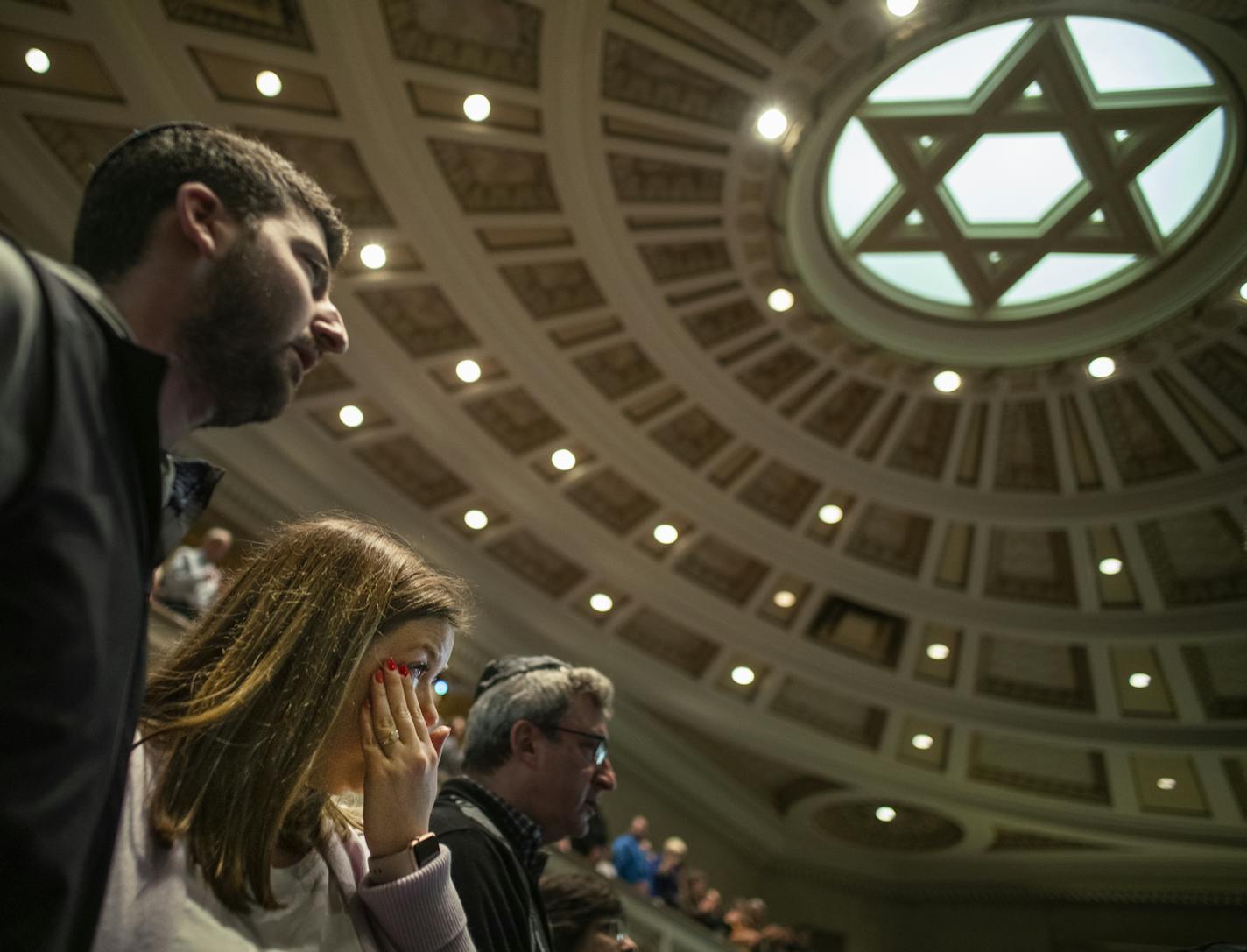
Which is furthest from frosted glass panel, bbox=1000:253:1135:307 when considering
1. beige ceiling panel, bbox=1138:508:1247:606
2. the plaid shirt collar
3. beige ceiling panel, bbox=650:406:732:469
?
the plaid shirt collar

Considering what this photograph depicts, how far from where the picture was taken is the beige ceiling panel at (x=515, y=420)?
1104 centimetres

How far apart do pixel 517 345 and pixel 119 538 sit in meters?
9.53

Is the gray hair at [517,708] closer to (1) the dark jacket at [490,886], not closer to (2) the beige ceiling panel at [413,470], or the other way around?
(1) the dark jacket at [490,886]

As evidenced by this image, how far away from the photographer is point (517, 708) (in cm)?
312

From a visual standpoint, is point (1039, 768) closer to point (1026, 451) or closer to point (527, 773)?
point (1026, 451)

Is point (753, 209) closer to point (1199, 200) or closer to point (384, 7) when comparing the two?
point (384, 7)

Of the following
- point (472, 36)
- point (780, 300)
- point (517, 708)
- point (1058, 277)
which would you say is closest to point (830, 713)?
point (780, 300)

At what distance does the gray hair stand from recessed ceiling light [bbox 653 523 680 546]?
9194 millimetres

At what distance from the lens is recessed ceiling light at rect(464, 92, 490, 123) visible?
8.16 metres

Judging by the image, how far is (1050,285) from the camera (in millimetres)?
11180

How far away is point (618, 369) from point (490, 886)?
9.08 metres

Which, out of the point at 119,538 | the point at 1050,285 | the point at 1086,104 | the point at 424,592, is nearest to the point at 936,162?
the point at 1086,104

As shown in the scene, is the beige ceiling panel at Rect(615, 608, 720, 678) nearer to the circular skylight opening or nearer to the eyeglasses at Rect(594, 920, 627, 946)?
the circular skylight opening

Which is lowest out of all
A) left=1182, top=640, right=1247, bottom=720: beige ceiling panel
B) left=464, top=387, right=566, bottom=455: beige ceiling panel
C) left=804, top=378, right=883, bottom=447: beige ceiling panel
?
left=464, top=387, right=566, bottom=455: beige ceiling panel
